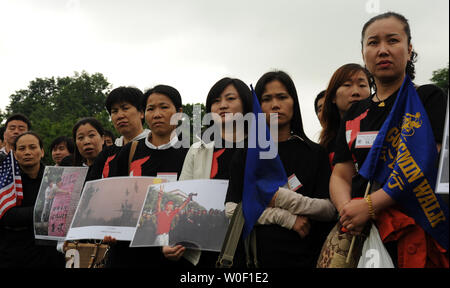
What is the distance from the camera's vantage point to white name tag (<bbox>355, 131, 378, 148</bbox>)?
2602 mm

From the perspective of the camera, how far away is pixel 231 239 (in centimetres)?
288

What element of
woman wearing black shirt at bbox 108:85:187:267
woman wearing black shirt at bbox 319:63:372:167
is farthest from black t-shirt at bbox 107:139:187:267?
woman wearing black shirt at bbox 319:63:372:167

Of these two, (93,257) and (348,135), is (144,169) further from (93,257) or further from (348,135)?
(348,135)

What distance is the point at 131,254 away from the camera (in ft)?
11.9

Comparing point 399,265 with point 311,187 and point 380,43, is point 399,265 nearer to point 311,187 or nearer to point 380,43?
point 311,187

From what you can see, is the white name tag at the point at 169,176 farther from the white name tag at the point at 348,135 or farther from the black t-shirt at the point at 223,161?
the white name tag at the point at 348,135

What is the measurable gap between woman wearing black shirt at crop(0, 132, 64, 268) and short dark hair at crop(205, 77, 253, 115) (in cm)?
225

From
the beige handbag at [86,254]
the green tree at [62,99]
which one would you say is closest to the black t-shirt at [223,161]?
the beige handbag at [86,254]

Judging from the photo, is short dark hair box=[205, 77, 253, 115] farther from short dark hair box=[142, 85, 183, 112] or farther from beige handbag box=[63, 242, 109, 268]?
beige handbag box=[63, 242, 109, 268]

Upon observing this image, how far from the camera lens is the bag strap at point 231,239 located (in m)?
2.83

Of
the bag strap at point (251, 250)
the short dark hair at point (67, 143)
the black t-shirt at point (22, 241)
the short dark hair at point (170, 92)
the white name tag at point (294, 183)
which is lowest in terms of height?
the black t-shirt at point (22, 241)

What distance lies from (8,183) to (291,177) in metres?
3.18

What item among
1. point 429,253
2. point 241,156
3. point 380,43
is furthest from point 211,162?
point 429,253

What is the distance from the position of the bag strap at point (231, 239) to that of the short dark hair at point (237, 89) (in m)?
0.97
